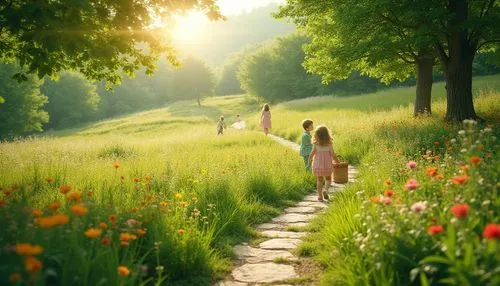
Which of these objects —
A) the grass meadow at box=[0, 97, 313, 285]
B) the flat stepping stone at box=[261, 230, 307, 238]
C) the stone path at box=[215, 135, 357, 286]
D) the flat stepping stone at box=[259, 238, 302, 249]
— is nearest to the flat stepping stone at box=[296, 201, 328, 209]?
the stone path at box=[215, 135, 357, 286]

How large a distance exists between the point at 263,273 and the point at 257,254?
2.28 feet

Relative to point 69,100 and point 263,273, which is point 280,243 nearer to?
point 263,273

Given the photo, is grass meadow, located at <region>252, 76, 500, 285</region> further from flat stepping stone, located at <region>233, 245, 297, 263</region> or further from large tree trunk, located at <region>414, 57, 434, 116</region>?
large tree trunk, located at <region>414, 57, 434, 116</region>

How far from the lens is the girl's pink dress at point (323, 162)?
27.7 feet

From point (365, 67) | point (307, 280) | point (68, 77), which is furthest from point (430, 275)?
point (68, 77)

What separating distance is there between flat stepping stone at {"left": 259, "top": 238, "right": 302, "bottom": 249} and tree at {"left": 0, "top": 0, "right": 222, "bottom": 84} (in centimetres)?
405

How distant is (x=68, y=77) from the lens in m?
66.4

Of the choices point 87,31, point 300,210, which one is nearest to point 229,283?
point 300,210

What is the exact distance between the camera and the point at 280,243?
5734 mm

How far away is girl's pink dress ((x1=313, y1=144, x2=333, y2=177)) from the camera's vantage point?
8445 millimetres

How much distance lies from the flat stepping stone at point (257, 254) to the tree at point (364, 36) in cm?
762

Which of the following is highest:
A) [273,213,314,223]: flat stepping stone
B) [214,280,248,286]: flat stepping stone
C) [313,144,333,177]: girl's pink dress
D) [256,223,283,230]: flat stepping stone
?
[313,144,333,177]: girl's pink dress

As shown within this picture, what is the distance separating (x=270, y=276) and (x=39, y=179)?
17.5ft

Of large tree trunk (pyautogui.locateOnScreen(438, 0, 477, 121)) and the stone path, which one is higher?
large tree trunk (pyautogui.locateOnScreen(438, 0, 477, 121))
